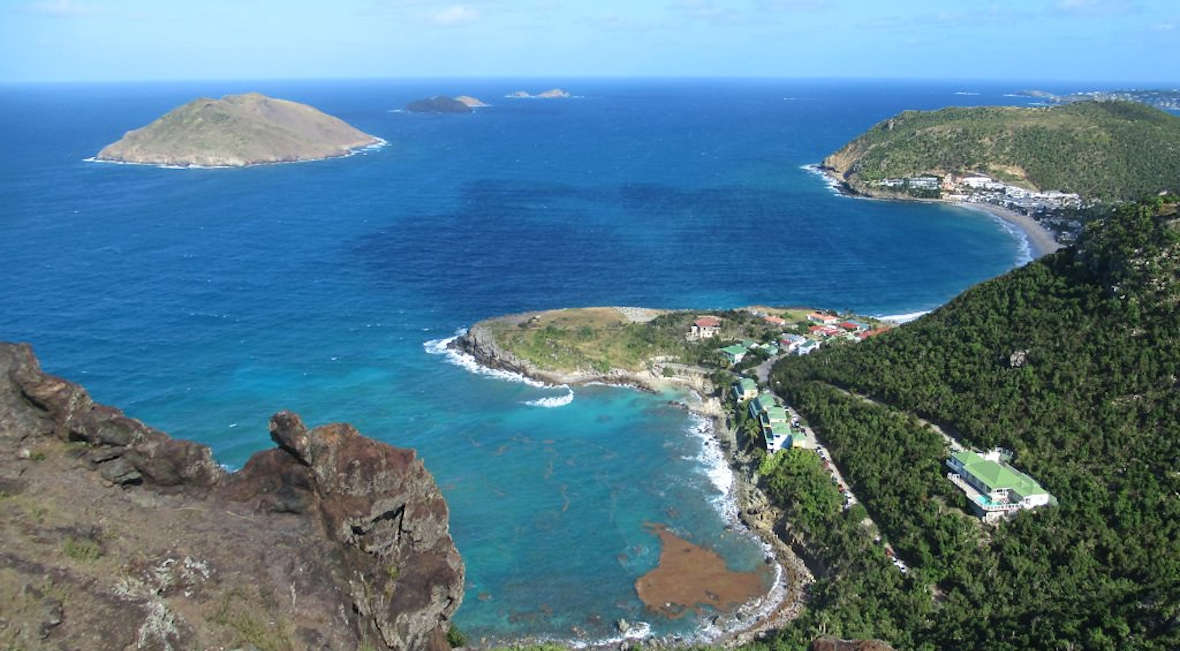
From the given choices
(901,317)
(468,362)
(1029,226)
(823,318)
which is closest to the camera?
(468,362)

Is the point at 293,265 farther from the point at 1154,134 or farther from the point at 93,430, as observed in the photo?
the point at 1154,134

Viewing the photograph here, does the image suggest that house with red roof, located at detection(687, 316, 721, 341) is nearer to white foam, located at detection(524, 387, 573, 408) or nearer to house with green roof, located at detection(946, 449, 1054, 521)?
white foam, located at detection(524, 387, 573, 408)

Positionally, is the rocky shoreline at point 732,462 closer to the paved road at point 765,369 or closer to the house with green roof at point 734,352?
the house with green roof at point 734,352

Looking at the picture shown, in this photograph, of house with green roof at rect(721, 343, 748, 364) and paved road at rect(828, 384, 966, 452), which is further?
house with green roof at rect(721, 343, 748, 364)

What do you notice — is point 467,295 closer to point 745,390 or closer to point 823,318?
point 745,390

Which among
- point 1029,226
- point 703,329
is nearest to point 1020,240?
point 1029,226

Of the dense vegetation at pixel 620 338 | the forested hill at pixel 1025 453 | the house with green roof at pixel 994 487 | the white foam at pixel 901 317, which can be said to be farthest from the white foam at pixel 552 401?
the white foam at pixel 901 317

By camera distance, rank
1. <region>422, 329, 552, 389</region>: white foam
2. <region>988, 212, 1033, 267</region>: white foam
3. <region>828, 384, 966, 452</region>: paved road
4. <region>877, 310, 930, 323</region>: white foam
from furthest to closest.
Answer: <region>988, 212, 1033, 267</region>: white foam, <region>877, 310, 930, 323</region>: white foam, <region>422, 329, 552, 389</region>: white foam, <region>828, 384, 966, 452</region>: paved road

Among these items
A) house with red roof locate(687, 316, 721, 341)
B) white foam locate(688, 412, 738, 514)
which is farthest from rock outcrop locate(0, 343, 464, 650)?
house with red roof locate(687, 316, 721, 341)
